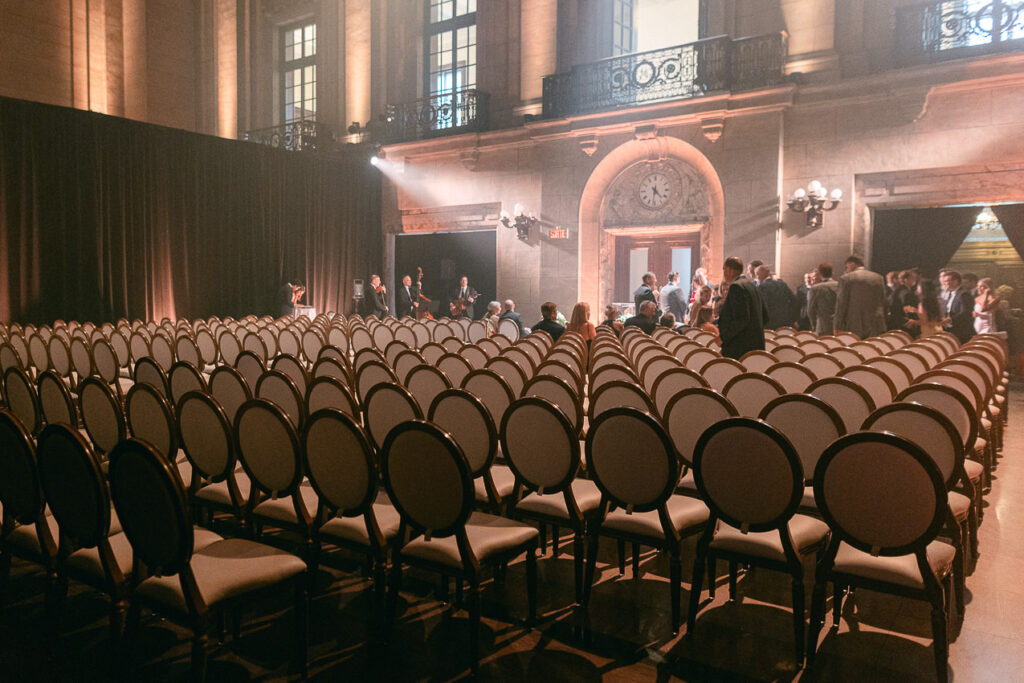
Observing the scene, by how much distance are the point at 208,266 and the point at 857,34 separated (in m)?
11.5

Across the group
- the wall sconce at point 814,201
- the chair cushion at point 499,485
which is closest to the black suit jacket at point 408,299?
the wall sconce at point 814,201

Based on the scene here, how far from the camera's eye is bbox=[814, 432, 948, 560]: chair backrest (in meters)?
2.03

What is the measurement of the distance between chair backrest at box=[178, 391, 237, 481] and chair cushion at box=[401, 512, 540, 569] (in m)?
0.93

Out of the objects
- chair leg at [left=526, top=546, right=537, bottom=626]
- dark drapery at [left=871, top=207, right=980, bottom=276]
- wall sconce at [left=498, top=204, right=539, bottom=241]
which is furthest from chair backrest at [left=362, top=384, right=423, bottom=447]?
wall sconce at [left=498, top=204, right=539, bottom=241]

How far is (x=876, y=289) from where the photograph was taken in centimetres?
765

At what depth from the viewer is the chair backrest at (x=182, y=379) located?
3.99m

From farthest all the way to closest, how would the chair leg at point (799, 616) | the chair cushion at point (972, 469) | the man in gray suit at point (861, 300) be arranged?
the man in gray suit at point (861, 300) < the chair cushion at point (972, 469) < the chair leg at point (799, 616)

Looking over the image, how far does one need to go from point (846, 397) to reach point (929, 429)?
2.97 feet

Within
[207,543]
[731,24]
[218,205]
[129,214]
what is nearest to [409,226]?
[218,205]

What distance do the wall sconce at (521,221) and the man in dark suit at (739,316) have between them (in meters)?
8.00

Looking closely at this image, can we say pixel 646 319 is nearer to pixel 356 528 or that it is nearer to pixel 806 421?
pixel 806 421

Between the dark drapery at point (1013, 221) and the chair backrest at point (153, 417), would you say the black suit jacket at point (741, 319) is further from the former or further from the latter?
the dark drapery at point (1013, 221)

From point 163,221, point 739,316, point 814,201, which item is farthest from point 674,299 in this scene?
point 163,221

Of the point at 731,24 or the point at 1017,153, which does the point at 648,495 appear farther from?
the point at 731,24
